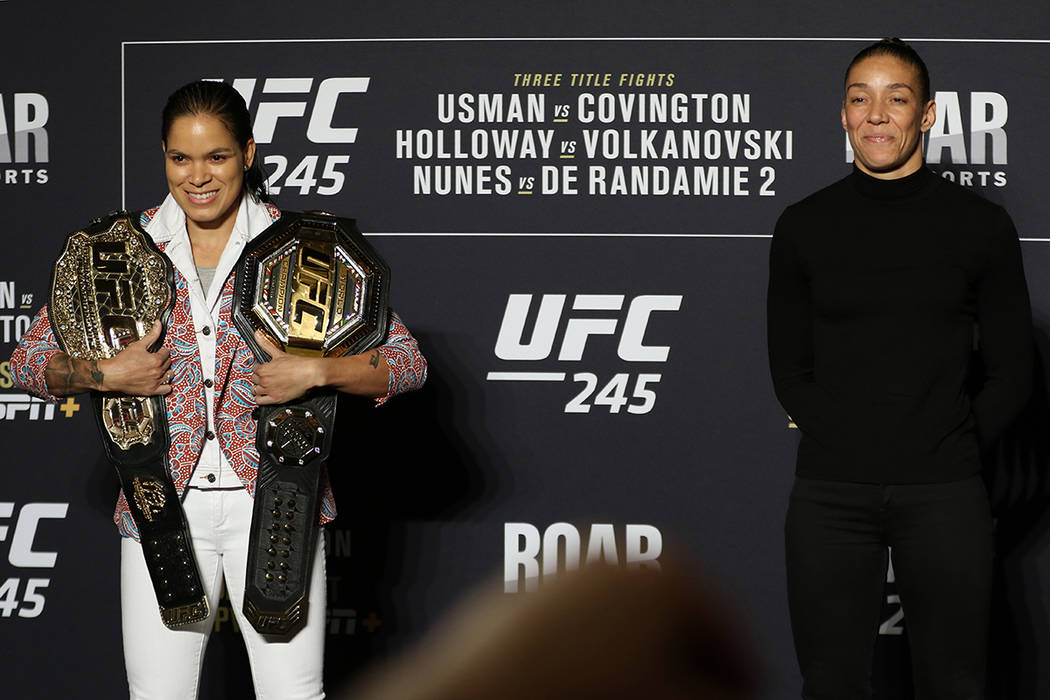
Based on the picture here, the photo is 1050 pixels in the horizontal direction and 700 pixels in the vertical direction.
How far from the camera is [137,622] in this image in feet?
6.19

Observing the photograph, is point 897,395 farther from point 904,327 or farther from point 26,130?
point 26,130

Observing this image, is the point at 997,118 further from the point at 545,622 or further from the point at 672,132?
the point at 545,622

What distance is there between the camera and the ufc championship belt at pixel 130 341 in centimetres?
185

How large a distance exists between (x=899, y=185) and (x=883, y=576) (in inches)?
27.3

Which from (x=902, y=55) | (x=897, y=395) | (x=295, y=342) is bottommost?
(x=897, y=395)

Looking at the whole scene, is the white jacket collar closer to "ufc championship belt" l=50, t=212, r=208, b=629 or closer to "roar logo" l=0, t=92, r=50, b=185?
"ufc championship belt" l=50, t=212, r=208, b=629

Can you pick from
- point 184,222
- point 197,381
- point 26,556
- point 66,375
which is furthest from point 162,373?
point 26,556

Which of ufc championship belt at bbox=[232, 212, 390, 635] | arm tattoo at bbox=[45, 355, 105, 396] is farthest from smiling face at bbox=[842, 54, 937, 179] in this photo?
arm tattoo at bbox=[45, 355, 105, 396]

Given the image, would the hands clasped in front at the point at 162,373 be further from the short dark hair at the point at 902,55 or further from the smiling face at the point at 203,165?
the short dark hair at the point at 902,55

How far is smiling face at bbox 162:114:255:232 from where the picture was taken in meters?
1.88

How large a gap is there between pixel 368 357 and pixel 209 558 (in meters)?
0.43

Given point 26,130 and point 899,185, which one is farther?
point 26,130

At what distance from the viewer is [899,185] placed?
78.9 inches

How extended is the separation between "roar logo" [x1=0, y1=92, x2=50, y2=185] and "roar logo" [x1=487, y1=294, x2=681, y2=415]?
134 cm
